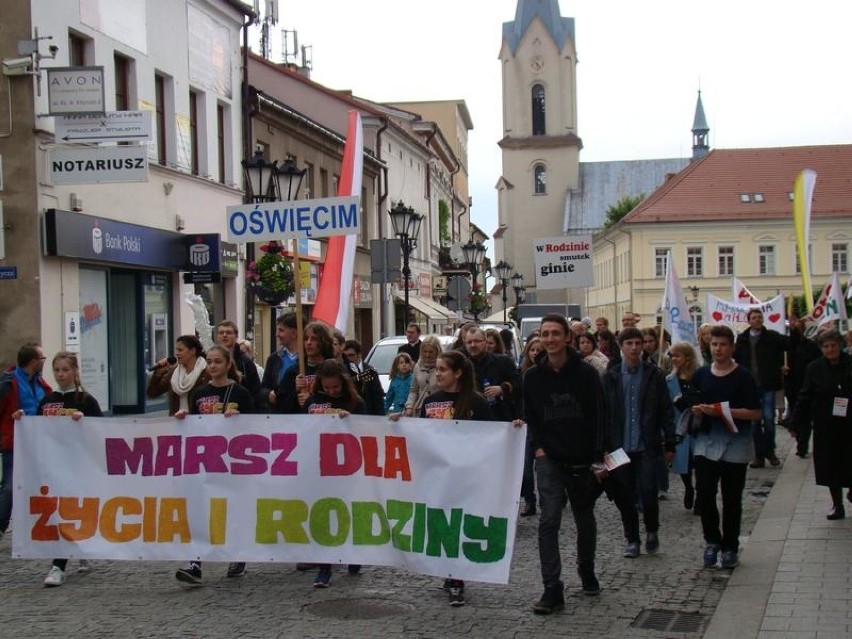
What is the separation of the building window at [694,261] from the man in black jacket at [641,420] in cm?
6997

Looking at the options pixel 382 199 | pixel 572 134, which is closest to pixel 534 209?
pixel 572 134

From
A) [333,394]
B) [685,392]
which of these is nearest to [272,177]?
[333,394]

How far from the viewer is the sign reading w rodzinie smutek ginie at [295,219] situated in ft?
34.8

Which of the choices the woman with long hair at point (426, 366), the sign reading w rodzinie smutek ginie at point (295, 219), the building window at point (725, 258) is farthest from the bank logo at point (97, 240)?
the building window at point (725, 258)

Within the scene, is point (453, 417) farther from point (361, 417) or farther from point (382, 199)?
point (382, 199)

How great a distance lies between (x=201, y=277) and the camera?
22.7 metres

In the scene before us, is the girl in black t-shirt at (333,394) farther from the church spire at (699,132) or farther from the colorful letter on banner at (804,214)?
the church spire at (699,132)

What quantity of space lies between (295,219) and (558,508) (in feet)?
13.7

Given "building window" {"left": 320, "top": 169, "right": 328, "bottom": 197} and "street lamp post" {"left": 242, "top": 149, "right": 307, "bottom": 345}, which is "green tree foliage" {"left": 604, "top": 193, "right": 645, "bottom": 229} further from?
"street lamp post" {"left": 242, "top": 149, "right": 307, "bottom": 345}

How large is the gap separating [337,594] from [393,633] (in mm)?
1171

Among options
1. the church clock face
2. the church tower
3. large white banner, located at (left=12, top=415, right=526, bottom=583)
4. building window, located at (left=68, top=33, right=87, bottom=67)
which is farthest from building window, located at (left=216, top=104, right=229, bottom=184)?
the church clock face

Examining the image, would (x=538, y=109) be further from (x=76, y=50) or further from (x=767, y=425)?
(x=767, y=425)

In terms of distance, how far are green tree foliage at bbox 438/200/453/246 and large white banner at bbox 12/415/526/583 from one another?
5383 centimetres

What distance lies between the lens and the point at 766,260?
7788 cm
